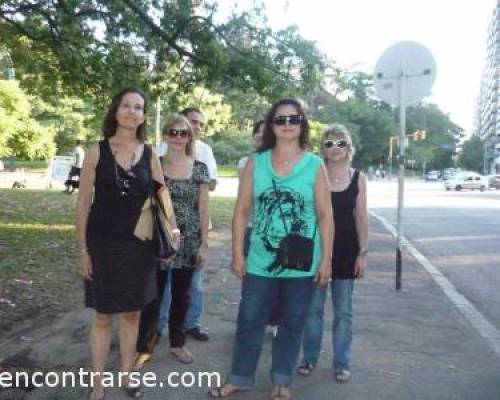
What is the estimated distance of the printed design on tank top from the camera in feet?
11.2

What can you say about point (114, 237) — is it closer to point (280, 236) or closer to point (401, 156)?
point (280, 236)

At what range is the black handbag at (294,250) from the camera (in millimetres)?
3412

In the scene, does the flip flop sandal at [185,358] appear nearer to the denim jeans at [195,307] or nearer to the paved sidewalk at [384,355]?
the paved sidewalk at [384,355]

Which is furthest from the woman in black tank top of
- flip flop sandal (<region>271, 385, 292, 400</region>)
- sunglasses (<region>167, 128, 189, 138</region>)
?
sunglasses (<region>167, 128, 189, 138</region>)

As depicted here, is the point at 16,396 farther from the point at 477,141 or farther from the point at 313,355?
the point at 477,141

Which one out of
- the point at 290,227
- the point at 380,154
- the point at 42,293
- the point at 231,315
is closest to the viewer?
the point at 290,227

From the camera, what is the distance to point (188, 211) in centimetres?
433

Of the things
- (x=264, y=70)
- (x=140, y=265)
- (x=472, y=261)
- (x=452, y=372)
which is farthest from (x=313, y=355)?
(x=264, y=70)

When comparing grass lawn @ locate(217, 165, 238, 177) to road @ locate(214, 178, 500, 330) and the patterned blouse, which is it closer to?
road @ locate(214, 178, 500, 330)

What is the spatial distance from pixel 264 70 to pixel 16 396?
865cm

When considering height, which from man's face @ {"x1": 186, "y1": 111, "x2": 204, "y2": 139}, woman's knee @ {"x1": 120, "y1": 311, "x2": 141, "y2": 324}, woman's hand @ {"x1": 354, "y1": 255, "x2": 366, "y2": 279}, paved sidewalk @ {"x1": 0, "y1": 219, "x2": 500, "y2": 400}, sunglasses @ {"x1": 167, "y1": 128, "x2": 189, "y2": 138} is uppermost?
man's face @ {"x1": 186, "y1": 111, "x2": 204, "y2": 139}

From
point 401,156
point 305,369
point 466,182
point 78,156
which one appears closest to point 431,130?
point 466,182

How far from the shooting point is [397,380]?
4.00 m

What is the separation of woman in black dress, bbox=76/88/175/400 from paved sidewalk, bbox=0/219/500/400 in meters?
0.56
